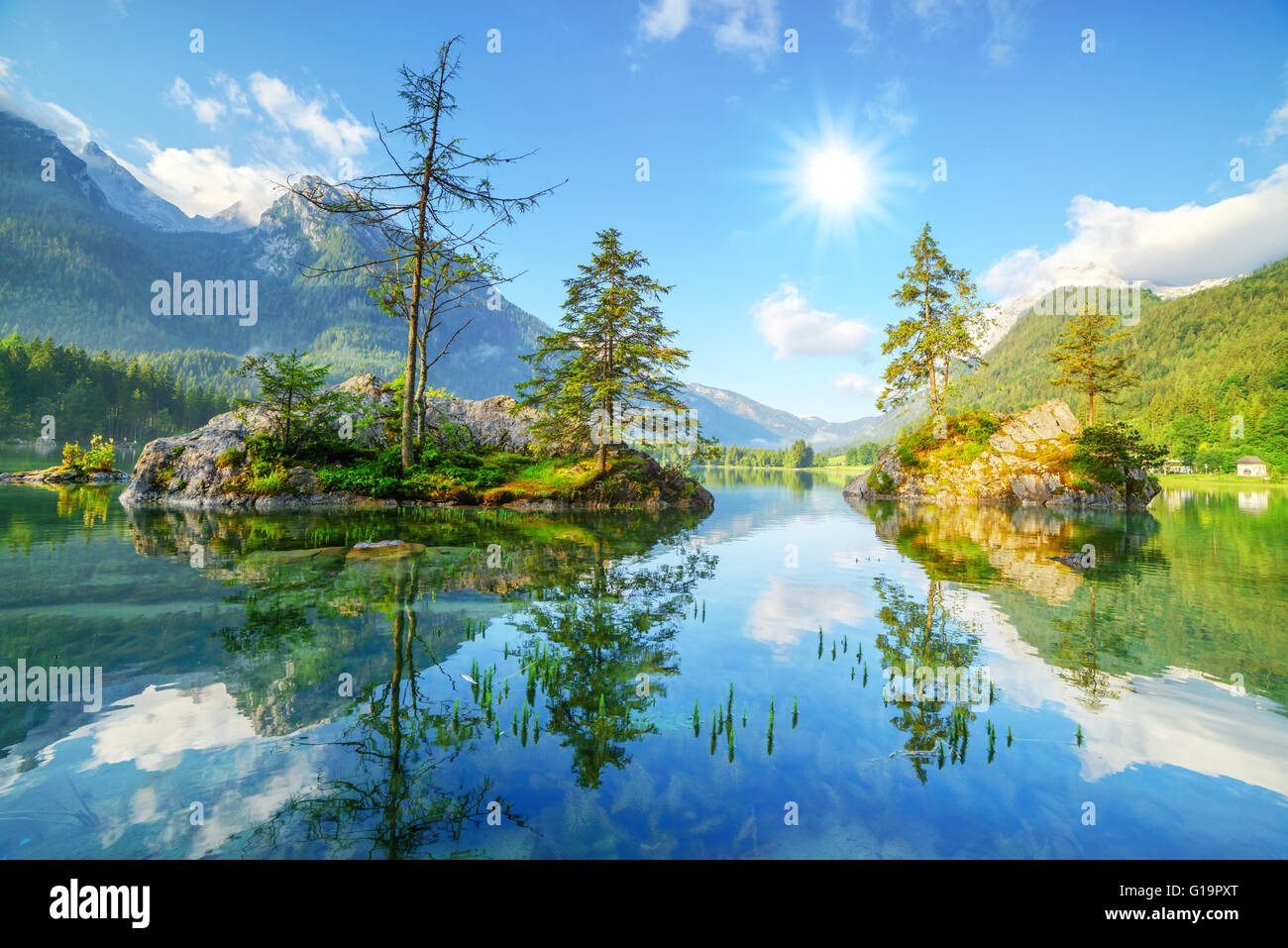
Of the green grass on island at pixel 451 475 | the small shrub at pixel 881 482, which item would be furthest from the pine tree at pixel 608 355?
the small shrub at pixel 881 482

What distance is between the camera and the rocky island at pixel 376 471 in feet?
79.5

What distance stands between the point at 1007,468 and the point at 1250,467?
106113 mm

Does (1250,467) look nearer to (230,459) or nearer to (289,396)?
(289,396)

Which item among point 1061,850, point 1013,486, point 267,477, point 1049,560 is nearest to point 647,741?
point 1061,850

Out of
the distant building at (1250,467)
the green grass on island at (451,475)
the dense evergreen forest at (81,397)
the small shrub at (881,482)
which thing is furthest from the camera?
the distant building at (1250,467)

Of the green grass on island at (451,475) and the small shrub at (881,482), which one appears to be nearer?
the green grass on island at (451,475)

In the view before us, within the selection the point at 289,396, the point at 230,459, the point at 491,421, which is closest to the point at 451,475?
the point at 289,396

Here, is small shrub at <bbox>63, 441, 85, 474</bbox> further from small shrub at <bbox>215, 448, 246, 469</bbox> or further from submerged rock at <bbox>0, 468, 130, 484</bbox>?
small shrub at <bbox>215, 448, 246, 469</bbox>

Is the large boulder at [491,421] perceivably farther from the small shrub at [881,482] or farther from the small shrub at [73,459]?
the small shrub at [881,482]

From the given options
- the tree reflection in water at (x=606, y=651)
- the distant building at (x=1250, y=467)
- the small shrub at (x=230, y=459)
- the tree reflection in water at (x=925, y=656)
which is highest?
the distant building at (x=1250, y=467)

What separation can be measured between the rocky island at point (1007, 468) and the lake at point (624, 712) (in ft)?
95.1

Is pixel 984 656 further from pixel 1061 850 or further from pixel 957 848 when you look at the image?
pixel 957 848

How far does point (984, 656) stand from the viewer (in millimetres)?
7738

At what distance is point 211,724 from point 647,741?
441 centimetres
